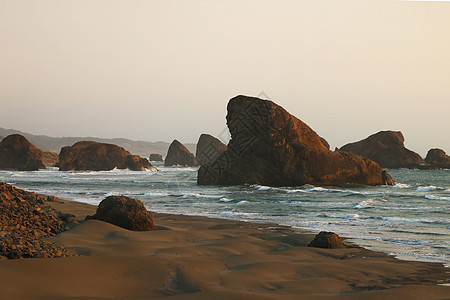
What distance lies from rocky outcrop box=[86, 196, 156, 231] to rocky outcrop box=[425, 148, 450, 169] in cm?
11225

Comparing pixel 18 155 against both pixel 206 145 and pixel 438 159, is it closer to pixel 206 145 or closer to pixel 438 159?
pixel 206 145

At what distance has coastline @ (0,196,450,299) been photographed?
5.20 m

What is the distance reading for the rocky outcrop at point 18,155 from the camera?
308 feet

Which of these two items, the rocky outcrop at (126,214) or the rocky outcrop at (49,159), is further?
the rocky outcrop at (49,159)

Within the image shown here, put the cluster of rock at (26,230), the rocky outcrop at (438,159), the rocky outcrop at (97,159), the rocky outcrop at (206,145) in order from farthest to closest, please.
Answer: the rocky outcrop at (206,145) < the rocky outcrop at (438,159) < the rocky outcrop at (97,159) < the cluster of rock at (26,230)

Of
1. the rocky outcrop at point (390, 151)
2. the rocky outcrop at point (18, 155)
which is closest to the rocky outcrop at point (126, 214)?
the rocky outcrop at point (18, 155)

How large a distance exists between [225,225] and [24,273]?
10088 mm

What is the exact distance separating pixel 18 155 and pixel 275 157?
72.0 meters

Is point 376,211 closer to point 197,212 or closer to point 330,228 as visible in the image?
point 330,228

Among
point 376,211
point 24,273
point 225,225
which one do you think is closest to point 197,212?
point 225,225

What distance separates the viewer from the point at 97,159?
331 feet

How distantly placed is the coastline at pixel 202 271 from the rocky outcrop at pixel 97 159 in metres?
91.3

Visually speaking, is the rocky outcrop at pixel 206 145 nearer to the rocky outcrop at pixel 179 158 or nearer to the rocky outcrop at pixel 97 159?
the rocky outcrop at pixel 179 158

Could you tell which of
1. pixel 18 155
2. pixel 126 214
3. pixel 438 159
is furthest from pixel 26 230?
pixel 438 159
